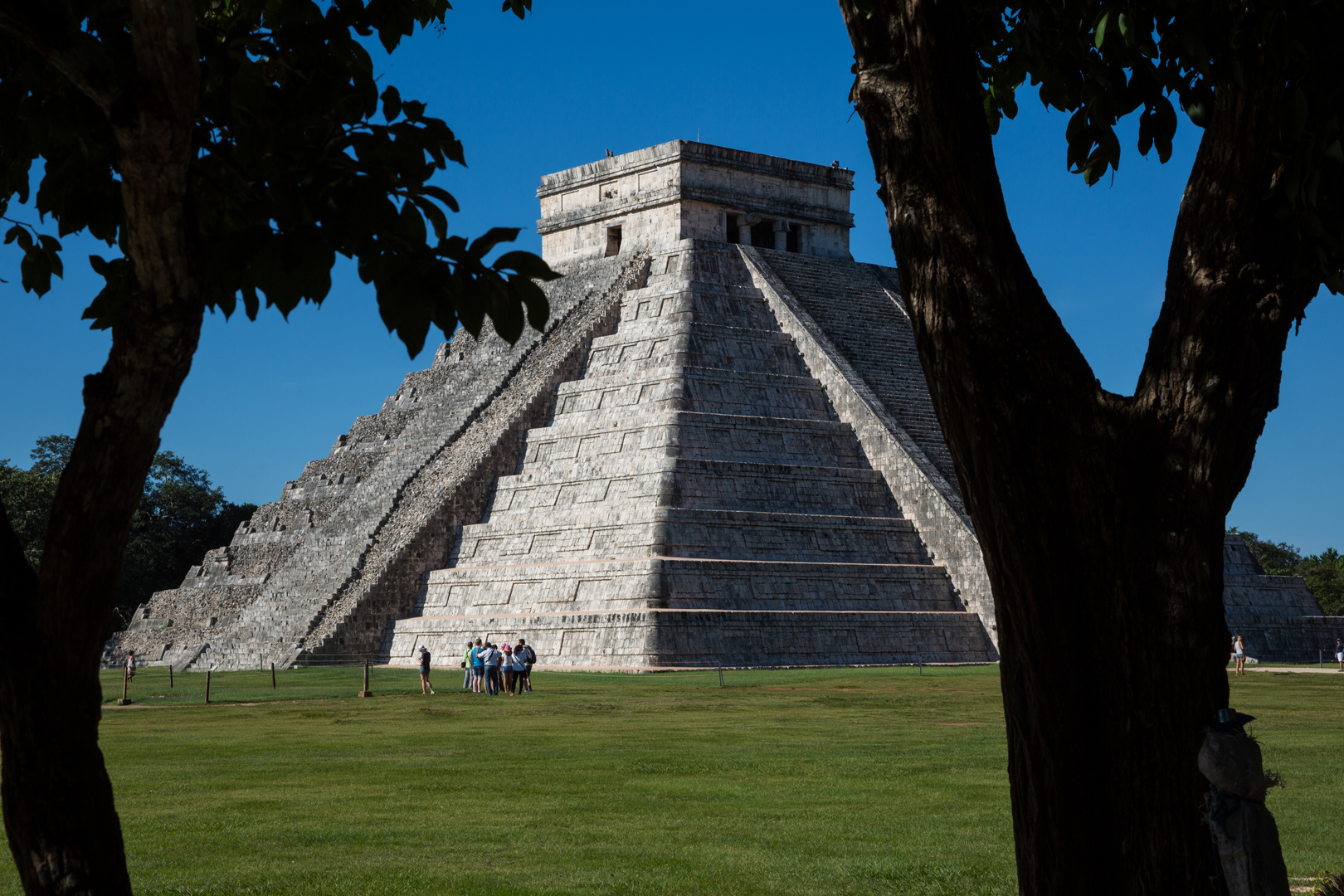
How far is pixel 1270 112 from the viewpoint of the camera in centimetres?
474

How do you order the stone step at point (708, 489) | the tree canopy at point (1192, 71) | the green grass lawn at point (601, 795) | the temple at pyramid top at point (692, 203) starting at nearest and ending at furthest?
the tree canopy at point (1192, 71), the green grass lawn at point (601, 795), the stone step at point (708, 489), the temple at pyramid top at point (692, 203)

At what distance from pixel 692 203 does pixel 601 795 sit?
32285 mm

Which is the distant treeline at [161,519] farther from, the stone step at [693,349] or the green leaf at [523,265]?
the green leaf at [523,265]

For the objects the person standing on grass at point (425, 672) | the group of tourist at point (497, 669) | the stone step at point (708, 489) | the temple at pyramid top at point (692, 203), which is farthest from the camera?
the temple at pyramid top at point (692, 203)

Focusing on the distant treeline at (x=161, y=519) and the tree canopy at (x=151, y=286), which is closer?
the tree canopy at (x=151, y=286)

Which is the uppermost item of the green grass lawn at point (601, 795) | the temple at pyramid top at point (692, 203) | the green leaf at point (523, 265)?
the temple at pyramid top at point (692, 203)

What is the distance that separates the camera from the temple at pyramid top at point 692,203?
138 feet

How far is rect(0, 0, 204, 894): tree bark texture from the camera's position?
404cm

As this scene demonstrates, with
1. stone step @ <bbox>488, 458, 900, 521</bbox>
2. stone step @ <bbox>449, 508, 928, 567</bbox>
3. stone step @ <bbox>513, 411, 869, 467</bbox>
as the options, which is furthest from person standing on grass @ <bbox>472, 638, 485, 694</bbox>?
stone step @ <bbox>513, 411, 869, 467</bbox>

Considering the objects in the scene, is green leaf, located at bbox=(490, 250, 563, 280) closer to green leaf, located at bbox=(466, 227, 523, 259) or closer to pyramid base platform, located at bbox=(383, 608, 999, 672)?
green leaf, located at bbox=(466, 227, 523, 259)

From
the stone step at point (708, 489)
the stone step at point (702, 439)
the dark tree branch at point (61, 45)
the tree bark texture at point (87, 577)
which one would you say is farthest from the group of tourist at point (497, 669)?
the dark tree branch at point (61, 45)

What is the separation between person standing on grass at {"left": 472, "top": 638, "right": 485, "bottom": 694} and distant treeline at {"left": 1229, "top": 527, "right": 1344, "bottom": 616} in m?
42.5

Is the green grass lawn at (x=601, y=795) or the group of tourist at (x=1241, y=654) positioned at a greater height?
the group of tourist at (x=1241, y=654)

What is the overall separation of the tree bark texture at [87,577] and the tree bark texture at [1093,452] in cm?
236
